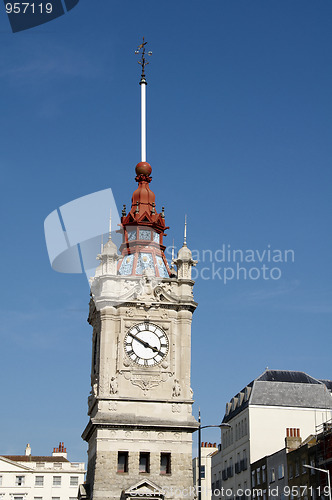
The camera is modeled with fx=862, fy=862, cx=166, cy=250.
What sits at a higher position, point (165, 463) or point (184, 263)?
point (184, 263)

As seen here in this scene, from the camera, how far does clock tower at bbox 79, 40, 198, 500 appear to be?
59.4 meters

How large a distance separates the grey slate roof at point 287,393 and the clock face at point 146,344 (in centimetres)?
5054

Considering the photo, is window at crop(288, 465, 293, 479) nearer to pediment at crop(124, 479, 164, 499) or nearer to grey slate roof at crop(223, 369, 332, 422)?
grey slate roof at crop(223, 369, 332, 422)

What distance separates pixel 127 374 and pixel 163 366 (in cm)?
269

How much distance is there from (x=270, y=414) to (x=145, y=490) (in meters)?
54.3

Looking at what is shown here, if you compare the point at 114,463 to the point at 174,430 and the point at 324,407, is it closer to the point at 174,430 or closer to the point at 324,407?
the point at 174,430

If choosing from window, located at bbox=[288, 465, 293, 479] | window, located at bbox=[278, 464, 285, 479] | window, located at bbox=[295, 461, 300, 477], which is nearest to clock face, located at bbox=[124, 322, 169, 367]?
window, located at bbox=[295, 461, 300, 477]

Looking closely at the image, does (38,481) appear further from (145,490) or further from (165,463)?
(145,490)

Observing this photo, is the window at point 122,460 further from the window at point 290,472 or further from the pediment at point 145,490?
the window at point 290,472

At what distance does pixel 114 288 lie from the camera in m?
64.4

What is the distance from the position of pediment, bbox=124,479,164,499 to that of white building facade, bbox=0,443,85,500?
246 feet

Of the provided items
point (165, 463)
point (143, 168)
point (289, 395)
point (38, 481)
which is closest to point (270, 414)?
point (289, 395)

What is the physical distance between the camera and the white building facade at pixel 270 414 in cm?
10962

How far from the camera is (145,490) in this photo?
58.8 metres
